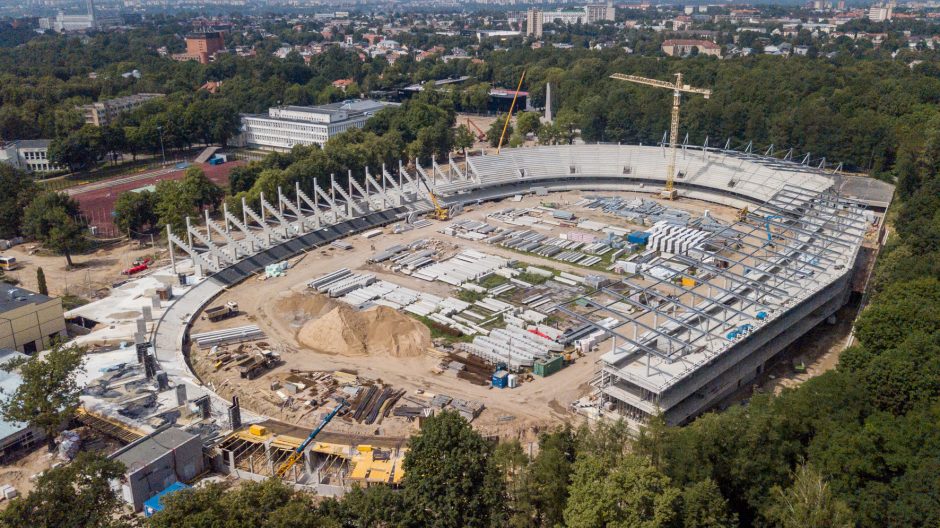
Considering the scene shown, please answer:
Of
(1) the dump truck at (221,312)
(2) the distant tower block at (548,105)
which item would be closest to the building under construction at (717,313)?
(1) the dump truck at (221,312)

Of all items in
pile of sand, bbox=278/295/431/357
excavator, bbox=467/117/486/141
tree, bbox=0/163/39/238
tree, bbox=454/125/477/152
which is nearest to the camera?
pile of sand, bbox=278/295/431/357

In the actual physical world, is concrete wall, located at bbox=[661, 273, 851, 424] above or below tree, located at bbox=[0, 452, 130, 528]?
below

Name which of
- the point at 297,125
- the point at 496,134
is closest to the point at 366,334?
the point at 496,134

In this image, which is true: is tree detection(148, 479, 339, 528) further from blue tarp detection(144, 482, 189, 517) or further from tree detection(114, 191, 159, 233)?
tree detection(114, 191, 159, 233)

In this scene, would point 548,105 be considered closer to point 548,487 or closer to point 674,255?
point 674,255

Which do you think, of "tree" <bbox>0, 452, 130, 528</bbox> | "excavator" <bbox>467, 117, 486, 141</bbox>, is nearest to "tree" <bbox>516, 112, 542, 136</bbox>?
"excavator" <bbox>467, 117, 486, 141</bbox>

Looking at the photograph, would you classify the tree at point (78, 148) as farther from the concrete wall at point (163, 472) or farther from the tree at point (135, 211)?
the concrete wall at point (163, 472)

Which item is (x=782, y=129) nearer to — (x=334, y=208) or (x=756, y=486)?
(x=334, y=208)
